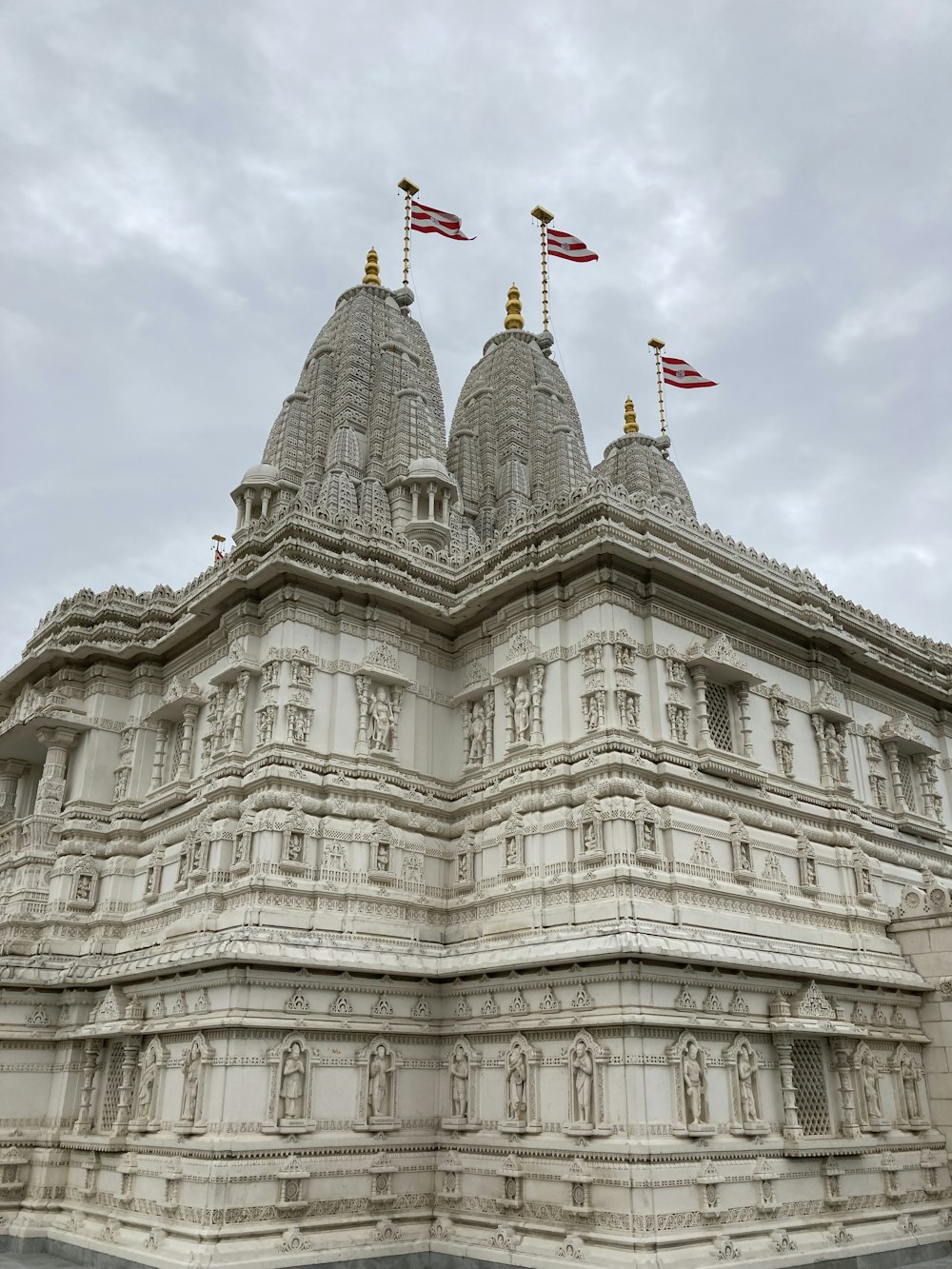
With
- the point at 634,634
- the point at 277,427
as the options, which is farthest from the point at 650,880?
the point at 277,427

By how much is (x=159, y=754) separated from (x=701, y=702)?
460 inches

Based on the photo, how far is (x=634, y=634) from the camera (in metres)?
19.4

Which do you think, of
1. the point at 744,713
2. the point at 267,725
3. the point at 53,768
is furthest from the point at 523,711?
the point at 53,768

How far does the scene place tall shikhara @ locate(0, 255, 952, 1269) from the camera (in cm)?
1570

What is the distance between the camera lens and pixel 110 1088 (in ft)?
63.9

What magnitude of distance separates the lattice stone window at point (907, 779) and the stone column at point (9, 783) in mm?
21761

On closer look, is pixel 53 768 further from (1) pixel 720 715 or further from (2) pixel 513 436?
(2) pixel 513 436

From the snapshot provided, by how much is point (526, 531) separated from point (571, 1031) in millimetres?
9441

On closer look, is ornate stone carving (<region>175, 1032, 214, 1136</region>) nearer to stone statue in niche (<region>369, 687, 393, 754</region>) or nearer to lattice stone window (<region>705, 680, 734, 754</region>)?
stone statue in niche (<region>369, 687, 393, 754</region>)

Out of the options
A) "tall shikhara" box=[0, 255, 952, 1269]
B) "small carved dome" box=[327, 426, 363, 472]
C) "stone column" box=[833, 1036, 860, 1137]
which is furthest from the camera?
"small carved dome" box=[327, 426, 363, 472]

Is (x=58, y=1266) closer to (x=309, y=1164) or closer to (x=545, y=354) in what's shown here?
(x=309, y=1164)

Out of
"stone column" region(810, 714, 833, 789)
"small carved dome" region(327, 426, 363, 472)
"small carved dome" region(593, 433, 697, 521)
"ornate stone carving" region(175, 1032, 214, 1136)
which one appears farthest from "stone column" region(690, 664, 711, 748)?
"small carved dome" region(593, 433, 697, 521)

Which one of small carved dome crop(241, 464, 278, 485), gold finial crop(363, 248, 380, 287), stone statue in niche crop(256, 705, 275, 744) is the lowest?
stone statue in niche crop(256, 705, 275, 744)

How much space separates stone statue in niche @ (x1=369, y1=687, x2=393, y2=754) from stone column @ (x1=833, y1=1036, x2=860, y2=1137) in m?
9.45
